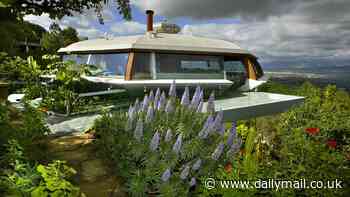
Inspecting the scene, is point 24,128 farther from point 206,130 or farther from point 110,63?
point 110,63

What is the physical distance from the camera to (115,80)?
1191 centimetres

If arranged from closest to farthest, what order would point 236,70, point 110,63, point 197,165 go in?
point 197,165, point 110,63, point 236,70

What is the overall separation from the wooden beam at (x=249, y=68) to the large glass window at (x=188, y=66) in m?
2.23

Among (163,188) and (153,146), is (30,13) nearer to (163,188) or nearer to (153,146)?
(153,146)

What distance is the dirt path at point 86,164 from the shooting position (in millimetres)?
4188

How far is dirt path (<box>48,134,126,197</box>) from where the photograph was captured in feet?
13.7

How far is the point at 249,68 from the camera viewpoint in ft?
54.7

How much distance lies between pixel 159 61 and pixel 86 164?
8706 mm

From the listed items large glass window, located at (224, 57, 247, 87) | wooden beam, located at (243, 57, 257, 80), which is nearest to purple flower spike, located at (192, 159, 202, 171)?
large glass window, located at (224, 57, 247, 87)

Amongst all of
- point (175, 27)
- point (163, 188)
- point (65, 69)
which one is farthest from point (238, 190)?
point (175, 27)

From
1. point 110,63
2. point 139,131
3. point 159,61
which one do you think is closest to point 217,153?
point 139,131

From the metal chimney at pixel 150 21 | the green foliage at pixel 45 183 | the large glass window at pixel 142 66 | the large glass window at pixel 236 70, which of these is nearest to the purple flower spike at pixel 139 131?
the green foliage at pixel 45 183

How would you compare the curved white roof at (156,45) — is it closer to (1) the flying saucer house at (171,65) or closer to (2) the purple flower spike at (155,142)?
(1) the flying saucer house at (171,65)

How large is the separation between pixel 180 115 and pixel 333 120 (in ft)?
16.5
